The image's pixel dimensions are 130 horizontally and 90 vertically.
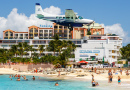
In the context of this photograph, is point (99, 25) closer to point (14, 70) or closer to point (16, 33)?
point (16, 33)

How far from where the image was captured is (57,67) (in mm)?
73000

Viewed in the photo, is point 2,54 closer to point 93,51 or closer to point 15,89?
point 93,51

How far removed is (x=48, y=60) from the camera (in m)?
91.1

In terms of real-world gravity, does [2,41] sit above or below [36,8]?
below

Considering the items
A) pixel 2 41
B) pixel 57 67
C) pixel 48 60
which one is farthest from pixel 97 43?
pixel 2 41

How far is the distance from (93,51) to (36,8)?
109ft

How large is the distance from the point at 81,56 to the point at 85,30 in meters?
58.0

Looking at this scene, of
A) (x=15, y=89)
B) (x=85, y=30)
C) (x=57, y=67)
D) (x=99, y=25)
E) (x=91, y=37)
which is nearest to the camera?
(x=15, y=89)

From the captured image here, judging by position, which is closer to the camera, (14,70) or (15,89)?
(15,89)

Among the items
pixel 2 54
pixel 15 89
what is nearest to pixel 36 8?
pixel 2 54

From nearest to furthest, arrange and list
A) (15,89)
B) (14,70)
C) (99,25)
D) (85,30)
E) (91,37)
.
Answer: (15,89), (14,70), (91,37), (85,30), (99,25)

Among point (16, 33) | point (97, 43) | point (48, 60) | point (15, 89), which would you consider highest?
point (16, 33)

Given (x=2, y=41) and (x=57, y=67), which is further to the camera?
(x=2, y=41)

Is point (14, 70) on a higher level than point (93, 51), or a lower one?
lower
